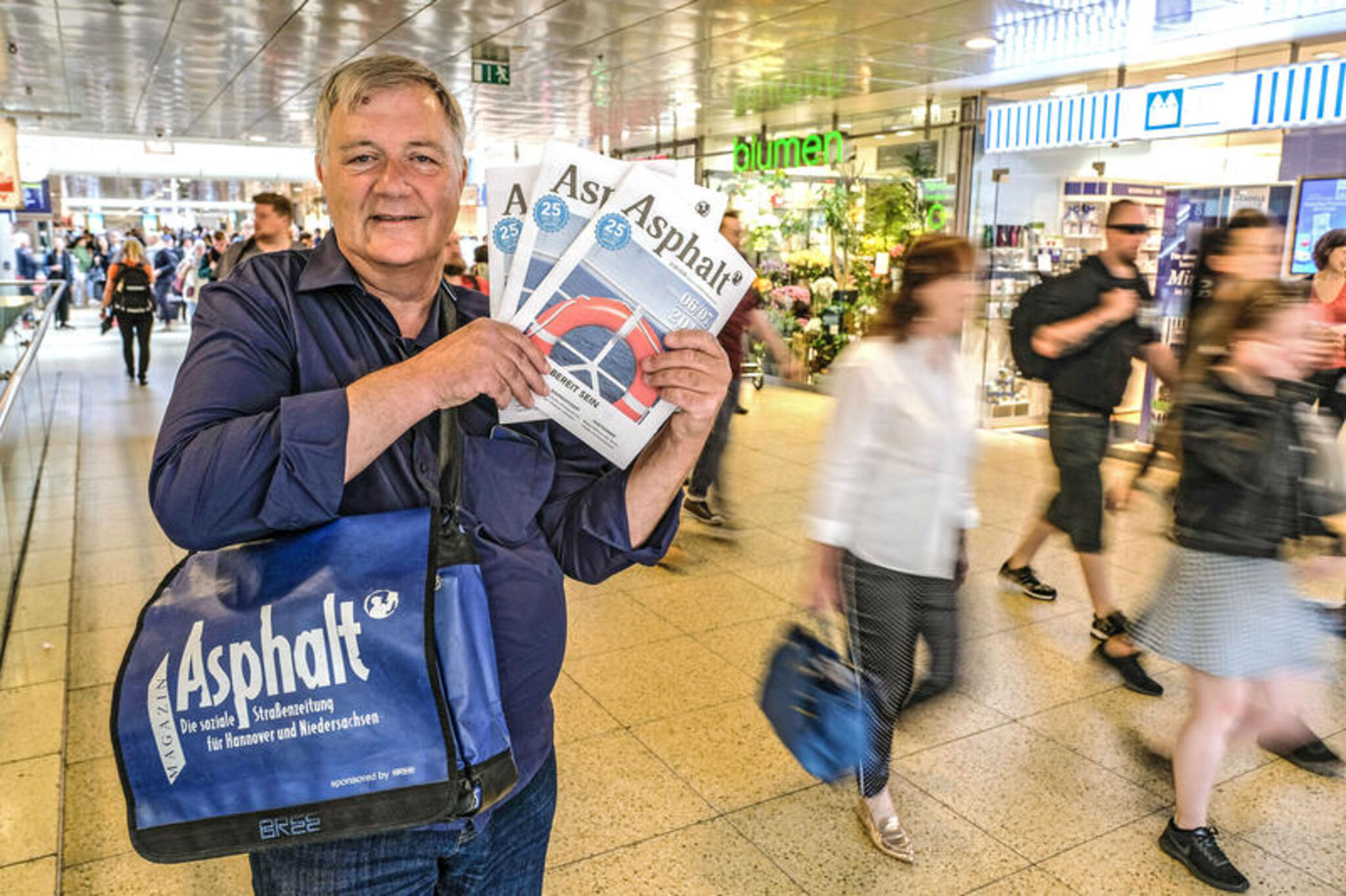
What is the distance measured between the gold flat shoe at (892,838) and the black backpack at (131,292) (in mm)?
10380

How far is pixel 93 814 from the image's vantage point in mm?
2830

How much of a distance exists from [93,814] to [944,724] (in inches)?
103

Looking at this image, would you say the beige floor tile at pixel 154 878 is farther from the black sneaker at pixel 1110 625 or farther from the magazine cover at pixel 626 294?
the black sneaker at pixel 1110 625

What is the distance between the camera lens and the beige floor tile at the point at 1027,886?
254cm

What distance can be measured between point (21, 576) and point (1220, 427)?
4641 millimetres

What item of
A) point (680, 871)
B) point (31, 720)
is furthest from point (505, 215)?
point (31, 720)

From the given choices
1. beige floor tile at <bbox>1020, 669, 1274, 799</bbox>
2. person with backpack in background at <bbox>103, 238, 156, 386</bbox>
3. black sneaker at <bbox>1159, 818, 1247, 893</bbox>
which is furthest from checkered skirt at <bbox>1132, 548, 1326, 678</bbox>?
person with backpack in background at <bbox>103, 238, 156, 386</bbox>

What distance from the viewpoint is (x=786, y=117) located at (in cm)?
1280

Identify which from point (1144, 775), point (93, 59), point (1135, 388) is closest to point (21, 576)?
point (1144, 775)

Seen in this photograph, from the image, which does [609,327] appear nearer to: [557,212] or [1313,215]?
[557,212]

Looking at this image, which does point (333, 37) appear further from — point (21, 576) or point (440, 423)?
point (440, 423)

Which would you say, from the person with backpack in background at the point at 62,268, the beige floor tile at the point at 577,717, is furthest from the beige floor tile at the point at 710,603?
Result: the person with backpack in background at the point at 62,268

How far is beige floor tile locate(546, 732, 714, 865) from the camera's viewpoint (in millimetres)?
2746

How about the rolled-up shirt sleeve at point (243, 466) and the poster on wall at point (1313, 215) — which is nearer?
the rolled-up shirt sleeve at point (243, 466)
